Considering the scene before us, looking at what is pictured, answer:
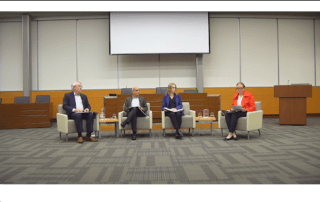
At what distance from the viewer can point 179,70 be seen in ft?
29.6

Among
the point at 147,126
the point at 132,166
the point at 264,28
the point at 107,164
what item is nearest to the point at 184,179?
the point at 132,166

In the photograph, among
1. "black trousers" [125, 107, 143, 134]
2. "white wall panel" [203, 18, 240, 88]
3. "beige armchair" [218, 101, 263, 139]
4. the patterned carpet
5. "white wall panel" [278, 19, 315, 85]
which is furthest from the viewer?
"white wall panel" [278, 19, 315, 85]

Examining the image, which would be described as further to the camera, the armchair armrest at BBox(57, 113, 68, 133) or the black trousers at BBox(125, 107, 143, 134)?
the black trousers at BBox(125, 107, 143, 134)

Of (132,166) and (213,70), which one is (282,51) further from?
(132,166)

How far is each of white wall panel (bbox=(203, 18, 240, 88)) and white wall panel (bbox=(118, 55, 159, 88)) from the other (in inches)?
80.8

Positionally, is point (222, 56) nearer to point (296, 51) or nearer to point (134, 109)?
point (296, 51)

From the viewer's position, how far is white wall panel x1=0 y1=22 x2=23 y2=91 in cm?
907

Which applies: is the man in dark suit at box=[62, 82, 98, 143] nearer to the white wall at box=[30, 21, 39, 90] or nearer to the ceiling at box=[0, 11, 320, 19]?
the ceiling at box=[0, 11, 320, 19]

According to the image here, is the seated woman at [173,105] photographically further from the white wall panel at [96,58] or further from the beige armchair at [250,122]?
the white wall panel at [96,58]

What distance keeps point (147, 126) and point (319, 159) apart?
10.4ft

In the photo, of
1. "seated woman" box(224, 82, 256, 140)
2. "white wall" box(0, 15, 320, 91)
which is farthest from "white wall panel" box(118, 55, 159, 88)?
"seated woman" box(224, 82, 256, 140)

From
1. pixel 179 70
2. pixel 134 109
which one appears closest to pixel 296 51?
pixel 179 70

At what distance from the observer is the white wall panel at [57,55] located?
9.00 meters

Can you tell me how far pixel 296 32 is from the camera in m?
9.20
